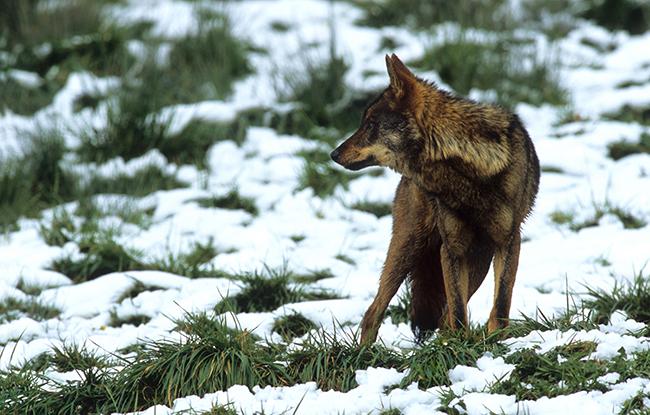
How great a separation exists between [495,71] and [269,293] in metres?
4.46

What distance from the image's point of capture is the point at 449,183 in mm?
4801

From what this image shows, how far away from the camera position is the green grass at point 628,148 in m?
8.06

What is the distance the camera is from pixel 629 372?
4008mm

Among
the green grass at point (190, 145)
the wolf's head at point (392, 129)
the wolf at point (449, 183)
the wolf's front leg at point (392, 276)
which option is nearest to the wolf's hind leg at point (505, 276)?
the wolf at point (449, 183)

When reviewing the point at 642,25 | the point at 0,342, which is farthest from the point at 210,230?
the point at 642,25

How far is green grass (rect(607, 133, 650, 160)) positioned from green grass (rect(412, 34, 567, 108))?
127cm

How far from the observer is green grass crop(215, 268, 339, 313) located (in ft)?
19.9

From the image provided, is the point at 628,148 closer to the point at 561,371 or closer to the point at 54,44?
the point at 561,371

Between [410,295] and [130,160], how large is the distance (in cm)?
398

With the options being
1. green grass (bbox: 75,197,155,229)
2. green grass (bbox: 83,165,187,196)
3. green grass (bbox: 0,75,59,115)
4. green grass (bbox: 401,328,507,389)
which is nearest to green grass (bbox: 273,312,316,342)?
green grass (bbox: 401,328,507,389)

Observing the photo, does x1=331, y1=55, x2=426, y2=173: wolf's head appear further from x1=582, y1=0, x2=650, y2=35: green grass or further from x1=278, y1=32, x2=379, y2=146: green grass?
x1=582, y1=0, x2=650, y2=35: green grass

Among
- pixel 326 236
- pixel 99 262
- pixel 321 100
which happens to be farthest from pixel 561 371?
pixel 321 100

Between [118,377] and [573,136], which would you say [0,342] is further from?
[573,136]

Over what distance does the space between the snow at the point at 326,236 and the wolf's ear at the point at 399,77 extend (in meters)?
1.30
